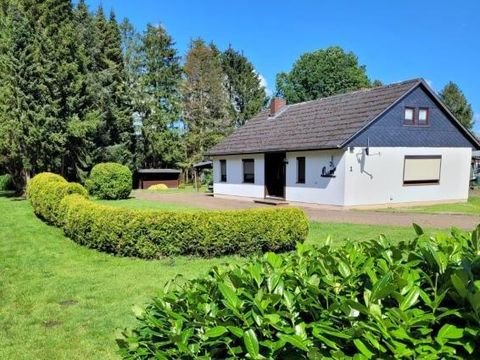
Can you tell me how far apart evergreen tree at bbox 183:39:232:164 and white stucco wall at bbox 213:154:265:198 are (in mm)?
15082

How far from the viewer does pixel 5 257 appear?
8.45 m

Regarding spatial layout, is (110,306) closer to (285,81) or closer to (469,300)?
(469,300)

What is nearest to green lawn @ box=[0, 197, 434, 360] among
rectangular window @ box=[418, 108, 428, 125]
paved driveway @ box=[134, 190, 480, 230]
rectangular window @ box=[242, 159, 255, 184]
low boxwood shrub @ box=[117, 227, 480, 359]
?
paved driveway @ box=[134, 190, 480, 230]

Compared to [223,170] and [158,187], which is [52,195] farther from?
[158,187]

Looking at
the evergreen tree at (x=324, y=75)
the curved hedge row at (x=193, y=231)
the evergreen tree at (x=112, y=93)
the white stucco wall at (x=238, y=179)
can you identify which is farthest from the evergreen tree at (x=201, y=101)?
the curved hedge row at (x=193, y=231)

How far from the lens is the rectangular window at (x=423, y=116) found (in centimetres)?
1848

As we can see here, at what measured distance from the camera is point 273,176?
21406mm

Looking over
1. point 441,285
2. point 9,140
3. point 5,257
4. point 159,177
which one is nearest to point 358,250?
point 441,285

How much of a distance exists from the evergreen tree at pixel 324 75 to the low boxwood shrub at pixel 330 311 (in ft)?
164

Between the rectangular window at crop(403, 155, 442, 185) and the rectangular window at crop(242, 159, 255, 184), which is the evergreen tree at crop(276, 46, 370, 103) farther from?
the rectangular window at crop(403, 155, 442, 185)

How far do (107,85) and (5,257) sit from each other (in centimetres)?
2702

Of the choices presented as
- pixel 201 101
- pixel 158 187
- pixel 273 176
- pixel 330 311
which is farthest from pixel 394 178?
pixel 201 101

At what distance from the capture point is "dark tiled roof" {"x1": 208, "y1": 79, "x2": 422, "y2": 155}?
17594 millimetres

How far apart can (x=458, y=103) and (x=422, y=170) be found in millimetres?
36956
